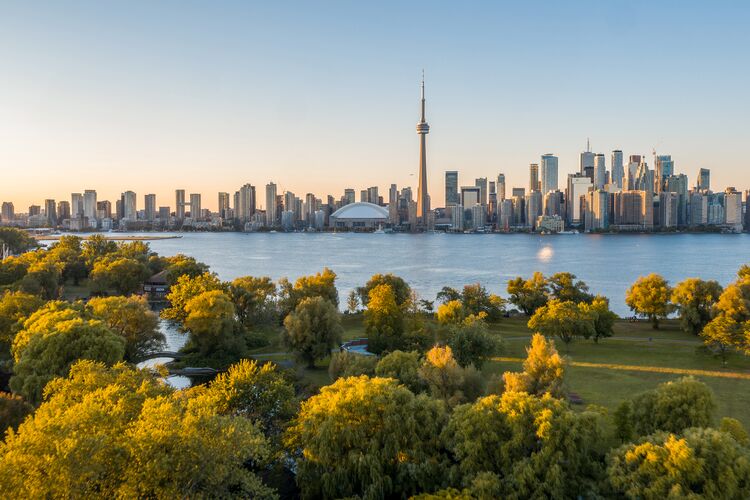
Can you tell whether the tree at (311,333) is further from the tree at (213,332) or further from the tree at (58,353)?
the tree at (58,353)

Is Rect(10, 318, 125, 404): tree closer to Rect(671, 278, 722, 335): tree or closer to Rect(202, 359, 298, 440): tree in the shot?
Rect(202, 359, 298, 440): tree

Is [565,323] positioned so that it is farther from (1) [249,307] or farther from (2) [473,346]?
(1) [249,307]

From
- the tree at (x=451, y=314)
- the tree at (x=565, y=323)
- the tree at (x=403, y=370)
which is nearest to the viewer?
the tree at (x=403, y=370)

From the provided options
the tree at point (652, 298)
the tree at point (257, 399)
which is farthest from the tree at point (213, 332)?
the tree at point (652, 298)

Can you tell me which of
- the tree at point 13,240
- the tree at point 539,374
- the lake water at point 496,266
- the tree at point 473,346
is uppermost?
the tree at point 13,240

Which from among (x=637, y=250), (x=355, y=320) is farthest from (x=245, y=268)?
(x=637, y=250)

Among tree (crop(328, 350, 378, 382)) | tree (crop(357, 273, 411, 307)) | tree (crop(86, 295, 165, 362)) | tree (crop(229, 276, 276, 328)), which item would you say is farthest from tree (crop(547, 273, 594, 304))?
tree (crop(86, 295, 165, 362))

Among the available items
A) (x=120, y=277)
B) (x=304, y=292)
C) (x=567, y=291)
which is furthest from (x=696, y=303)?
(x=120, y=277)
